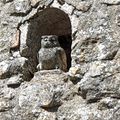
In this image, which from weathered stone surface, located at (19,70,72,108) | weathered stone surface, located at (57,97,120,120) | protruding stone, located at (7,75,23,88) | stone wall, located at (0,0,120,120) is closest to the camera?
weathered stone surface, located at (57,97,120,120)

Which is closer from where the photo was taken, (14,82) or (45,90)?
(45,90)

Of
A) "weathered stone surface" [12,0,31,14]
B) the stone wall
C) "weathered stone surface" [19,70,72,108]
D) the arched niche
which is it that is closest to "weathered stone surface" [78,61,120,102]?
the stone wall

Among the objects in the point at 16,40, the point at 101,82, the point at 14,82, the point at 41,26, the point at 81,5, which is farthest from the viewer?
the point at 41,26

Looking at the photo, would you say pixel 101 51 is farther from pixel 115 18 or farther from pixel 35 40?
pixel 35 40

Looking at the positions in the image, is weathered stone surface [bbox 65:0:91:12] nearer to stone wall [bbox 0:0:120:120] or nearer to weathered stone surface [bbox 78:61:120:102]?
stone wall [bbox 0:0:120:120]

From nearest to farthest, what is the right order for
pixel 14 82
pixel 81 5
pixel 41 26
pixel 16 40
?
1. pixel 81 5
2. pixel 14 82
3. pixel 16 40
4. pixel 41 26

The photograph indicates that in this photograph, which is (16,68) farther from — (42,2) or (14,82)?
(42,2)

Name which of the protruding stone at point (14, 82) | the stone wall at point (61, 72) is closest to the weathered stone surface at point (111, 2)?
the stone wall at point (61, 72)

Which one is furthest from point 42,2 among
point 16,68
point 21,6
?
point 16,68

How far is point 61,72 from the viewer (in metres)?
4.38

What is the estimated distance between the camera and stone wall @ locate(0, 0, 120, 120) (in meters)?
4.03

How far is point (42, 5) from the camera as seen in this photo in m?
4.60

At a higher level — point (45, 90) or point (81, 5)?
point (81, 5)

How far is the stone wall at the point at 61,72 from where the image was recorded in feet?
13.2
